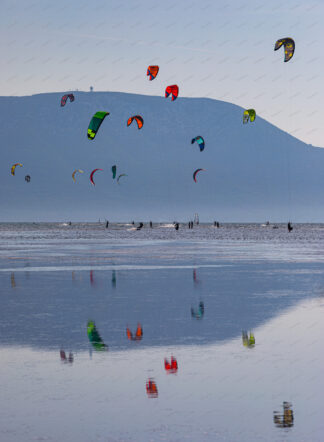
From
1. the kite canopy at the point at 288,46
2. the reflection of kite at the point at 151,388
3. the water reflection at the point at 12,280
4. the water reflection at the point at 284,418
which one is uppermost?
the kite canopy at the point at 288,46

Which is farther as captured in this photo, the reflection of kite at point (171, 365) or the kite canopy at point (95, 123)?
the kite canopy at point (95, 123)

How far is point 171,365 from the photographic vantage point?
31.6 ft

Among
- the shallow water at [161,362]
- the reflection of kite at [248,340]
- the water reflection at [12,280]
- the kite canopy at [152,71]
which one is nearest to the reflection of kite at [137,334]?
the shallow water at [161,362]

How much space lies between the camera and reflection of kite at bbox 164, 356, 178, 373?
933cm

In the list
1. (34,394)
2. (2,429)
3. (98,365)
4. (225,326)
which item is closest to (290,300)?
(225,326)

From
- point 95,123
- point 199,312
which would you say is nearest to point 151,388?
point 199,312

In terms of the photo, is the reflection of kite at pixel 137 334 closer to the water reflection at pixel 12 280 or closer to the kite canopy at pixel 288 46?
the water reflection at pixel 12 280

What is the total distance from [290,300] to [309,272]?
8754 millimetres

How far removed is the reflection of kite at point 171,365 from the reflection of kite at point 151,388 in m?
0.60

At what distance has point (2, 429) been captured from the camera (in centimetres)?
664

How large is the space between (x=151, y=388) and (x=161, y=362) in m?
1.58

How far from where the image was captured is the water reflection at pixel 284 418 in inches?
269

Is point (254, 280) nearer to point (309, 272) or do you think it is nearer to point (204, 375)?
point (309, 272)

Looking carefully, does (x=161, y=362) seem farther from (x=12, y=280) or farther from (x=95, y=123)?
(x=95, y=123)
